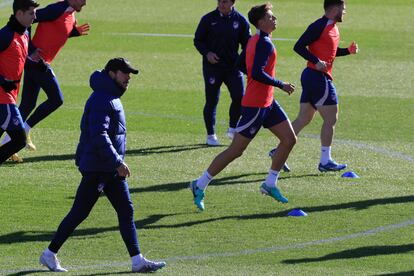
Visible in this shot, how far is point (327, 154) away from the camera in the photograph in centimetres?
1616

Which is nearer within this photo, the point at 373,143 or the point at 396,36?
the point at 373,143

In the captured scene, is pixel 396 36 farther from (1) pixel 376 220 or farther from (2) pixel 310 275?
(2) pixel 310 275

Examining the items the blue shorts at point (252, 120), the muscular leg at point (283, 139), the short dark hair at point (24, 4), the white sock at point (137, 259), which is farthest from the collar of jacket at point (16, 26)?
the white sock at point (137, 259)

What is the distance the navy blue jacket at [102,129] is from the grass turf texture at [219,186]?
1088mm

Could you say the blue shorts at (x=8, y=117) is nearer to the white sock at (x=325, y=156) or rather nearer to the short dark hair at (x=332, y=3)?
the white sock at (x=325, y=156)

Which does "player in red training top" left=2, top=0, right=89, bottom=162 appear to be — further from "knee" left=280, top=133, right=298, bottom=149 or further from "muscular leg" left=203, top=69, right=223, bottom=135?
"knee" left=280, top=133, right=298, bottom=149

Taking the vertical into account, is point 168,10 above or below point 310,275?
below

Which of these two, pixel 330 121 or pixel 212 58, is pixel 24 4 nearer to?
pixel 212 58

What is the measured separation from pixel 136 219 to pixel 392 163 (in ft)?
15.0

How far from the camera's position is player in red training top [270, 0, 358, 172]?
15.9m

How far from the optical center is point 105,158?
11156 millimetres

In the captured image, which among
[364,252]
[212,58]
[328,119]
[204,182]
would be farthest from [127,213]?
[212,58]

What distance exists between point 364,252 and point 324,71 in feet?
13.7

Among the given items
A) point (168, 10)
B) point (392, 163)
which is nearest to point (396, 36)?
point (168, 10)
